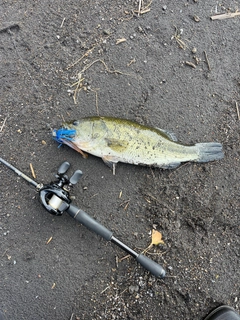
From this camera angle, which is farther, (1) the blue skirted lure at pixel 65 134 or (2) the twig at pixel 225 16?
(2) the twig at pixel 225 16

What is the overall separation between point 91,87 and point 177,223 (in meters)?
1.80

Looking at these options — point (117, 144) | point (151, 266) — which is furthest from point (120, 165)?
point (151, 266)

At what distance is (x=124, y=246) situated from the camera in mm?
3131

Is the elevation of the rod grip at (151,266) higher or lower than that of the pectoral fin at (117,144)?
lower

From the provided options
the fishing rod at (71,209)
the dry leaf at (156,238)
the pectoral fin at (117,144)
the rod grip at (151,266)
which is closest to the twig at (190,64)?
the pectoral fin at (117,144)

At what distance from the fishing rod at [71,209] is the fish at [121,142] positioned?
0.33 meters

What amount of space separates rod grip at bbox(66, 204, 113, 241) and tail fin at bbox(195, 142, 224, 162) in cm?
129

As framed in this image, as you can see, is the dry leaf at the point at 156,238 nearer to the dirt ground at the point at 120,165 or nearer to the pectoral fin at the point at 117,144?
the dirt ground at the point at 120,165

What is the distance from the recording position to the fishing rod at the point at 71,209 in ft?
9.85

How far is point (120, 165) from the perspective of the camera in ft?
11.4

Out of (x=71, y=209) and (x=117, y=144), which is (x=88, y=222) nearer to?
(x=71, y=209)

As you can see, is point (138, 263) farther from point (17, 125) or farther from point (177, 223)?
point (17, 125)

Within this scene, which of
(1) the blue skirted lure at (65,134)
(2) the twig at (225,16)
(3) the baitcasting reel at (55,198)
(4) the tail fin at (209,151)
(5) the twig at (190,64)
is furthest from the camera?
(2) the twig at (225,16)

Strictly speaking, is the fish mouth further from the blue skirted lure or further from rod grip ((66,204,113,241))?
rod grip ((66,204,113,241))
